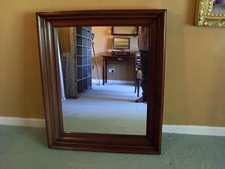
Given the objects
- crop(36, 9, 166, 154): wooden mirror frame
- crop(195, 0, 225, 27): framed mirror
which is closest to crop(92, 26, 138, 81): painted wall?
crop(36, 9, 166, 154): wooden mirror frame

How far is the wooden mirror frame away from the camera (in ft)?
6.22

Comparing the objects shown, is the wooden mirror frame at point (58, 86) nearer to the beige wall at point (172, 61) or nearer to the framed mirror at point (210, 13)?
the beige wall at point (172, 61)

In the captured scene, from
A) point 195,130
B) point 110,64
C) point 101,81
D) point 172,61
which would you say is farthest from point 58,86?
point 195,130

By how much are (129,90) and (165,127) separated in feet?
1.68

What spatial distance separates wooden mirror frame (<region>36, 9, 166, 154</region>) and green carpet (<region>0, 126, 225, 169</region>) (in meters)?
0.10

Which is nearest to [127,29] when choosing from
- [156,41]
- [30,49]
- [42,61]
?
[156,41]

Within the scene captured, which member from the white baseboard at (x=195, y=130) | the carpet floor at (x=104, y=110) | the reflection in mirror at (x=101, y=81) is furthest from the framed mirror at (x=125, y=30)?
the white baseboard at (x=195, y=130)

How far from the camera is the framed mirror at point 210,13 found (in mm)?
1930

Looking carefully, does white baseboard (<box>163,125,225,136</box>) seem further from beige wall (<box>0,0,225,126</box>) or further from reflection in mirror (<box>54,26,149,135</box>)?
reflection in mirror (<box>54,26,149,135</box>)

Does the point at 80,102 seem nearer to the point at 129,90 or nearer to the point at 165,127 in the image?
the point at 129,90

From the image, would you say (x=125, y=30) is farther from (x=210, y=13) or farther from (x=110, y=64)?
(x=210, y=13)

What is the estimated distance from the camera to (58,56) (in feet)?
6.89

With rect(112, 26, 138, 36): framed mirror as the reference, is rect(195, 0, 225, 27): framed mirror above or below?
above

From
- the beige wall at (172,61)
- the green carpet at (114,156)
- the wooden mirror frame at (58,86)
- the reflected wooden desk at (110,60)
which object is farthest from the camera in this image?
the reflected wooden desk at (110,60)
